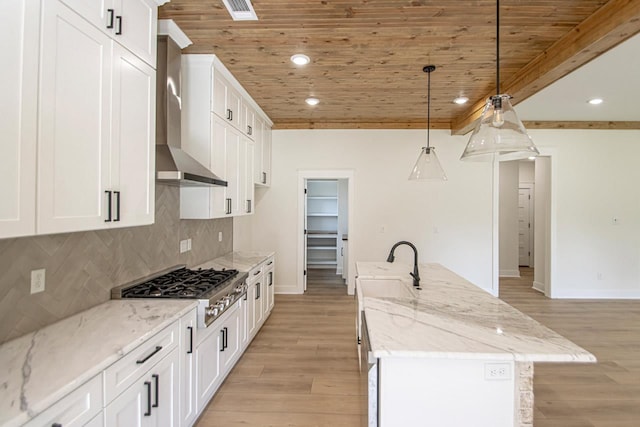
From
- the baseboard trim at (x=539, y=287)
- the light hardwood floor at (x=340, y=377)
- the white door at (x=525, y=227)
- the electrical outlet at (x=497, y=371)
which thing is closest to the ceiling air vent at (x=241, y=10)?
the electrical outlet at (x=497, y=371)

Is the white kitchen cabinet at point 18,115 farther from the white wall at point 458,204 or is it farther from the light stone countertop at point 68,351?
the white wall at point 458,204

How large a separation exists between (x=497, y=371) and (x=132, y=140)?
224cm

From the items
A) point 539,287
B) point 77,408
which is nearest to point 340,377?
point 77,408

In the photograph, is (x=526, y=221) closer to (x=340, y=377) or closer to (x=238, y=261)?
(x=340, y=377)

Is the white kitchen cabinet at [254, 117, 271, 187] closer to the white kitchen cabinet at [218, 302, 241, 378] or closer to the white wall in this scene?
the white wall

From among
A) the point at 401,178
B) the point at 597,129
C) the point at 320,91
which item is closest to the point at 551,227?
the point at 597,129

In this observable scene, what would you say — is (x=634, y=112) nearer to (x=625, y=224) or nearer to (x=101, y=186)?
(x=625, y=224)

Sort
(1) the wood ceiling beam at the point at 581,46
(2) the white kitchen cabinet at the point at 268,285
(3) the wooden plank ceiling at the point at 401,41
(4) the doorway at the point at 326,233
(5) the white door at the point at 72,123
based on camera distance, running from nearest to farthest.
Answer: (5) the white door at the point at 72,123 < (1) the wood ceiling beam at the point at 581,46 < (3) the wooden plank ceiling at the point at 401,41 < (2) the white kitchen cabinet at the point at 268,285 < (4) the doorway at the point at 326,233

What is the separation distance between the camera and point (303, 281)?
18.5 feet

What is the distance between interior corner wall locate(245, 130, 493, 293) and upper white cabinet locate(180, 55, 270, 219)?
1.94 metres

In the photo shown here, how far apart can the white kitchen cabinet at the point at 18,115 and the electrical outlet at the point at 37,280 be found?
491 millimetres

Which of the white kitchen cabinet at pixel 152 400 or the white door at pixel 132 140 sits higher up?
the white door at pixel 132 140

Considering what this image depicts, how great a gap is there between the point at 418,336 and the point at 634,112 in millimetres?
5566

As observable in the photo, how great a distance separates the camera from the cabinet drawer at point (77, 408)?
41.2 inches
